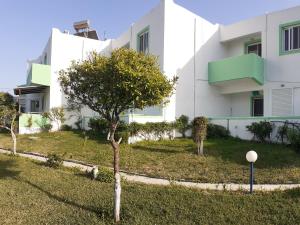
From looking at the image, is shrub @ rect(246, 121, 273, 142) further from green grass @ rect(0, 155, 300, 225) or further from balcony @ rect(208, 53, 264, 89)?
green grass @ rect(0, 155, 300, 225)

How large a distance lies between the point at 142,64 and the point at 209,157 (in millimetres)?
6976

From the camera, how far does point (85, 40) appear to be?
26.7 metres

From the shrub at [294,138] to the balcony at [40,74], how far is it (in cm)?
1758

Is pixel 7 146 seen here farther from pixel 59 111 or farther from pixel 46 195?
pixel 46 195

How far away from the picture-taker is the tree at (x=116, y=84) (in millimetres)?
7070

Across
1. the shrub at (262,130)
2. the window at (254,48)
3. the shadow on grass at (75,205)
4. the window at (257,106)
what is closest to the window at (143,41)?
the window at (254,48)

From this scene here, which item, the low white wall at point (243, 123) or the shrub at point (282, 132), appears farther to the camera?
the low white wall at point (243, 123)

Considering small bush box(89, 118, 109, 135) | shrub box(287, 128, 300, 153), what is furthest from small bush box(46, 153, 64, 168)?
shrub box(287, 128, 300, 153)

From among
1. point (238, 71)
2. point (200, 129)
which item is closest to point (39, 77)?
point (238, 71)

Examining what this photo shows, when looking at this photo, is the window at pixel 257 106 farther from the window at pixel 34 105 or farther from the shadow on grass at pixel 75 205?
the window at pixel 34 105

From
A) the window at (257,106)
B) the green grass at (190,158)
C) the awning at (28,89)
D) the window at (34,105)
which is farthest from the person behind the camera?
the window at (34,105)

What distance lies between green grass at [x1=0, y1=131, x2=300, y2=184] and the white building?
7.93 ft

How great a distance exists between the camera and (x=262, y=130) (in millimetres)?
16047

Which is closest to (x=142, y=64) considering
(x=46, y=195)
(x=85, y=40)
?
(x=46, y=195)
